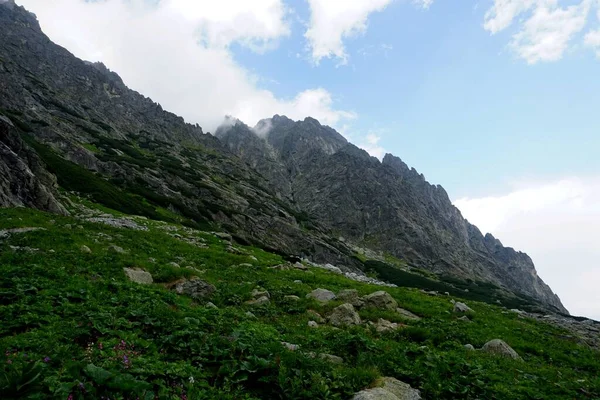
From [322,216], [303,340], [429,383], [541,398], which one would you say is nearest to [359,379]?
[429,383]

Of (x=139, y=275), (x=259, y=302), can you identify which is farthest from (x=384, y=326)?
(x=139, y=275)

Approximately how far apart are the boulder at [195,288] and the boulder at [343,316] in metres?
5.08

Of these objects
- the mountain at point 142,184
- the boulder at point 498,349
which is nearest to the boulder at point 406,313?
the boulder at point 498,349

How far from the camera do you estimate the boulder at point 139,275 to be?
48.4 ft

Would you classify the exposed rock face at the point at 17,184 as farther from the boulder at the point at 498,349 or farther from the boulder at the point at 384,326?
the boulder at the point at 498,349

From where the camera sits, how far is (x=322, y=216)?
197125 millimetres

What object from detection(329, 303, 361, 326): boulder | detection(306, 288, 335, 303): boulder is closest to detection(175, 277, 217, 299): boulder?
detection(306, 288, 335, 303): boulder

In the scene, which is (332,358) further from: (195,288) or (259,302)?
(195,288)

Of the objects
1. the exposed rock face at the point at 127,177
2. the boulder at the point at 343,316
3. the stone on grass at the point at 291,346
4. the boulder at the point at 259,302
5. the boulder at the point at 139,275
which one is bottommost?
the boulder at the point at 139,275

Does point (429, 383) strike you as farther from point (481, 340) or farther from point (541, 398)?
point (481, 340)

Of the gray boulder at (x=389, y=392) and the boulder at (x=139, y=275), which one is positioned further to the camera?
the boulder at (x=139, y=275)

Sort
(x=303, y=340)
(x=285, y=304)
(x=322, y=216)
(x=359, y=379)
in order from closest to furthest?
(x=359, y=379)
(x=303, y=340)
(x=285, y=304)
(x=322, y=216)

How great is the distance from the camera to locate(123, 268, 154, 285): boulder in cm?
1474

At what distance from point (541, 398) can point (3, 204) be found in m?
35.1
